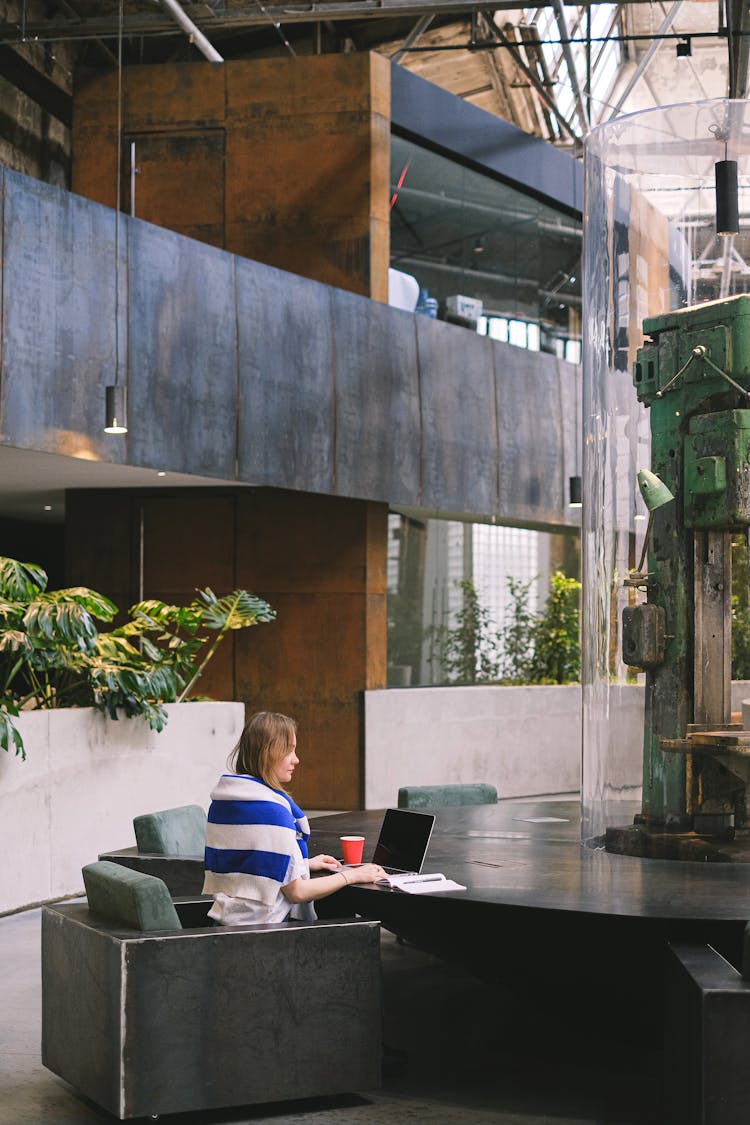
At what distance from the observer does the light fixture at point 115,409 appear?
831cm

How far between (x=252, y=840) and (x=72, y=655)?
12.6ft

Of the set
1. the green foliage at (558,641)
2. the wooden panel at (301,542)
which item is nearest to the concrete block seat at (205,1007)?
the wooden panel at (301,542)

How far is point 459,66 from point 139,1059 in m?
14.3

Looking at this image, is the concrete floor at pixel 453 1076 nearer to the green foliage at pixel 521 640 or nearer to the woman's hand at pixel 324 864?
the woman's hand at pixel 324 864

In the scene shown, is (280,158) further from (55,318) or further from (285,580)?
(55,318)

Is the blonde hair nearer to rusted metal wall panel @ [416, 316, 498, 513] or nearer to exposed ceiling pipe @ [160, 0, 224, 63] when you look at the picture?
rusted metal wall panel @ [416, 316, 498, 513]

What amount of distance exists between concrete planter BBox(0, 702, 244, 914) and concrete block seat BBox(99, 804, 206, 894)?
1738mm

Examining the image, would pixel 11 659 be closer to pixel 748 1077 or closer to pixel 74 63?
pixel 748 1077

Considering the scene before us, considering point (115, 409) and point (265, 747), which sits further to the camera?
point (115, 409)

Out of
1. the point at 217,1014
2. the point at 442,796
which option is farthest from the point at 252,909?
the point at 442,796

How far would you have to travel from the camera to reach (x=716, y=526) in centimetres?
498

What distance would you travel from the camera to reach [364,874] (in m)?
4.29

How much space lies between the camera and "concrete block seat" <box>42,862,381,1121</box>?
3785mm

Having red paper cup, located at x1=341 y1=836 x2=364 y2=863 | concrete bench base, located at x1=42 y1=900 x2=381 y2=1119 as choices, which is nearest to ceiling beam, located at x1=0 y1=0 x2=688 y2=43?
red paper cup, located at x1=341 y1=836 x2=364 y2=863
